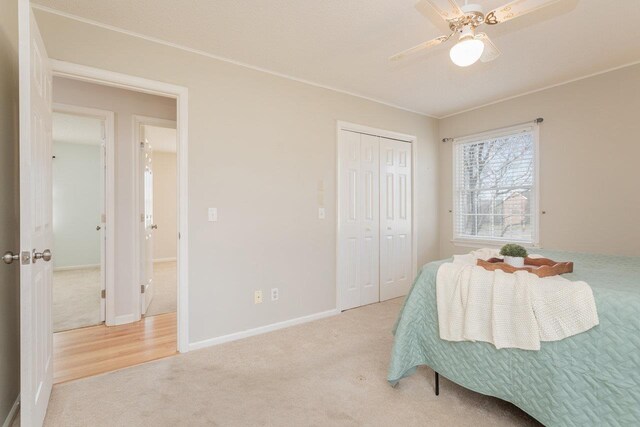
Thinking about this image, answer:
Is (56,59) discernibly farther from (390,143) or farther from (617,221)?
(617,221)

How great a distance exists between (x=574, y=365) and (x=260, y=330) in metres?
2.35

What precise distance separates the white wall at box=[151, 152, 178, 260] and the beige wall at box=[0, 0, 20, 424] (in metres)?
5.22

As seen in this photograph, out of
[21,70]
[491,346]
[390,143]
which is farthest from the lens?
[390,143]

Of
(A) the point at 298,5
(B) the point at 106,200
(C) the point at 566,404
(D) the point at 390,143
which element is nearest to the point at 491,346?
(C) the point at 566,404

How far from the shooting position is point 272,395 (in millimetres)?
1967

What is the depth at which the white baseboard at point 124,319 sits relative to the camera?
10.5 feet

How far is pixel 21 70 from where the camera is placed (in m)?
1.35

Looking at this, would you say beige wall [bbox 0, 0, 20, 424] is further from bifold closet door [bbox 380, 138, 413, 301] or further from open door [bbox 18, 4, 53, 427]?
bifold closet door [bbox 380, 138, 413, 301]

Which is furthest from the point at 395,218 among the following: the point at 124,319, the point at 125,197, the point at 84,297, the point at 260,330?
the point at 84,297

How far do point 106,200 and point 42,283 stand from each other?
5.46 ft

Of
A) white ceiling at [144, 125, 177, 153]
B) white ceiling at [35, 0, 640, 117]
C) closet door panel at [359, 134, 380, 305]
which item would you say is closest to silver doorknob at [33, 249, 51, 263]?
white ceiling at [35, 0, 640, 117]

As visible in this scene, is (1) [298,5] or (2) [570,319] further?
(1) [298,5]

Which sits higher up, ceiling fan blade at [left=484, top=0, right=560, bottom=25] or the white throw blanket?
ceiling fan blade at [left=484, top=0, right=560, bottom=25]

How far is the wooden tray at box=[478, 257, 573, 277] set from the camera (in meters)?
1.69
